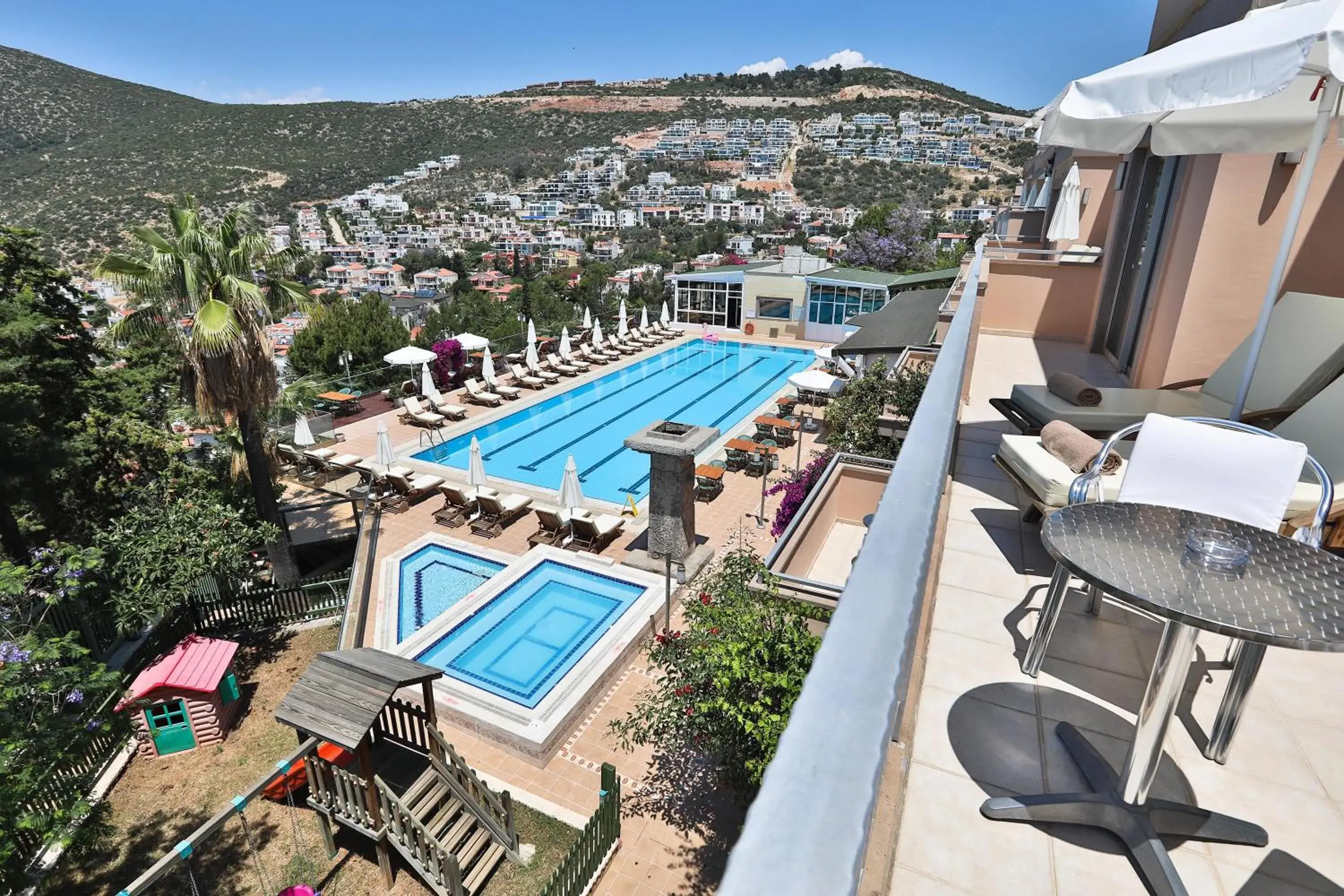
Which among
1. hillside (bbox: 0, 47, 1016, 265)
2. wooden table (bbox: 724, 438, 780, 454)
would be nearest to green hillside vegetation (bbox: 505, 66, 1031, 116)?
hillside (bbox: 0, 47, 1016, 265)

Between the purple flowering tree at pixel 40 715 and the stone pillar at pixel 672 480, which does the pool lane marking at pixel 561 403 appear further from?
the purple flowering tree at pixel 40 715

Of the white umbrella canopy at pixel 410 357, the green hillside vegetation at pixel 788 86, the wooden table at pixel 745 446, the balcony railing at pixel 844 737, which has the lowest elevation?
the wooden table at pixel 745 446

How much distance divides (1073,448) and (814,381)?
41.3ft

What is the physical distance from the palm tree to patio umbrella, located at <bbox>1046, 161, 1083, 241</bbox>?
38.6 ft

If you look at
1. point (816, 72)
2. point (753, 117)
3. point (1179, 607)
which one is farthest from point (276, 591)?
point (816, 72)

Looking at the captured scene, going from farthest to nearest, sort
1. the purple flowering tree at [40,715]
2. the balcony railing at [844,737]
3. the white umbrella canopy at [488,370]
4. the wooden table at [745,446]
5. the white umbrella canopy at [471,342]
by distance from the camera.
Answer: the white umbrella canopy at [471,342] → the white umbrella canopy at [488,370] → the wooden table at [745,446] → the purple flowering tree at [40,715] → the balcony railing at [844,737]

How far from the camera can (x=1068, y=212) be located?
35.0 feet

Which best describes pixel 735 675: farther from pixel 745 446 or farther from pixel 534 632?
pixel 745 446

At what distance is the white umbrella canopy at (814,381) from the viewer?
51.0ft

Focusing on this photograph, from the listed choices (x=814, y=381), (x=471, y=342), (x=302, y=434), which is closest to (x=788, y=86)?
(x=471, y=342)

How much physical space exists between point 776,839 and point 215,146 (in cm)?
10467

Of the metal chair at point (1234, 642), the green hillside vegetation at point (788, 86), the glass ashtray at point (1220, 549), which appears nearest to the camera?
the glass ashtray at point (1220, 549)

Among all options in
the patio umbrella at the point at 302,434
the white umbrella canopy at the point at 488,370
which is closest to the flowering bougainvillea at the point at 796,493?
the patio umbrella at the point at 302,434

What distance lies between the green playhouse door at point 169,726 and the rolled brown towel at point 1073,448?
885cm
